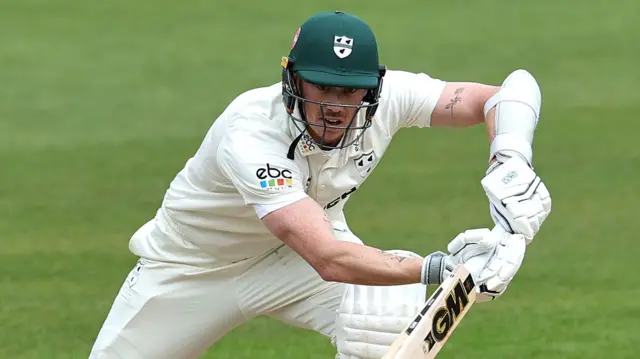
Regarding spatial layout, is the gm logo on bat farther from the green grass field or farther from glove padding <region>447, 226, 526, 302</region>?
the green grass field

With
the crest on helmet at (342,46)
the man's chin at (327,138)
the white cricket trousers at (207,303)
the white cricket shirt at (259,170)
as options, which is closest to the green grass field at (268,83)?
the white cricket trousers at (207,303)

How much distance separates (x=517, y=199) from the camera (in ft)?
14.5

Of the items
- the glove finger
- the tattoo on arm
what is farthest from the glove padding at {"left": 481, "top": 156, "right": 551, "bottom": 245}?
the tattoo on arm

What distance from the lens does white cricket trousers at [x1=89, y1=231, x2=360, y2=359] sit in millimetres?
5562

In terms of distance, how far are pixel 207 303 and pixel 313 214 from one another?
3.86ft

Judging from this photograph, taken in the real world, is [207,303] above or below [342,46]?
below

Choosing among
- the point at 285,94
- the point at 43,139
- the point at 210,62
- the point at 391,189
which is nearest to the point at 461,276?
the point at 285,94

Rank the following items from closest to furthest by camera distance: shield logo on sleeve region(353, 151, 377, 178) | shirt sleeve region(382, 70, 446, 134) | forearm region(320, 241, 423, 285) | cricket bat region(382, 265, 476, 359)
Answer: cricket bat region(382, 265, 476, 359) → forearm region(320, 241, 423, 285) → shield logo on sleeve region(353, 151, 377, 178) → shirt sleeve region(382, 70, 446, 134)

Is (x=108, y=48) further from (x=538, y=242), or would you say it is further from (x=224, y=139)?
(x=224, y=139)

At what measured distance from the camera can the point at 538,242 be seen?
29.3 feet

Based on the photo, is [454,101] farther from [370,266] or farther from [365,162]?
[370,266]

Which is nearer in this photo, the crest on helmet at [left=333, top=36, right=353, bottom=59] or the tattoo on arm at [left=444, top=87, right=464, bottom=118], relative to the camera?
the crest on helmet at [left=333, top=36, right=353, bottom=59]

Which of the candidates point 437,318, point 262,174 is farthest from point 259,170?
point 437,318

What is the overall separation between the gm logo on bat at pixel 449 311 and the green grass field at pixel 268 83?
257cm
